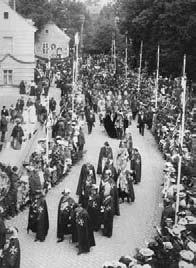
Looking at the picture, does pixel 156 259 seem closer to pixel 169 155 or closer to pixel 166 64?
pixel 169 155

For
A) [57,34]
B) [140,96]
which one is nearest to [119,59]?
[57,34]

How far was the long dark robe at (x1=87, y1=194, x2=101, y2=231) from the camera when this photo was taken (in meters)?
17.2

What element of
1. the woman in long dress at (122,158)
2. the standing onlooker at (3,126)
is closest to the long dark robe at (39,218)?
the woman in long dress at (122,158)

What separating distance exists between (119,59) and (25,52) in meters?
20.6

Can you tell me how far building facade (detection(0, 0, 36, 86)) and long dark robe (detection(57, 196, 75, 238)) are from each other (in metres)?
27.8

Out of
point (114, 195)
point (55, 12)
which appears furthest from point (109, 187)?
point (55, 12)

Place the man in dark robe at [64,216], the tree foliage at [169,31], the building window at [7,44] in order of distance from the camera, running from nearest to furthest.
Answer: the man in dark robe at [64,216], the tree foliage at [169,31], the building window at [7,44]

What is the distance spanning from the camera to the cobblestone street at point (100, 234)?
50.9ft

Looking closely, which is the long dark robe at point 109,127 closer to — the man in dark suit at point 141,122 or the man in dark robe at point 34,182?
the man in dark suit at point 141,122

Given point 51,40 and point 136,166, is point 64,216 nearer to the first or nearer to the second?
point 136,166

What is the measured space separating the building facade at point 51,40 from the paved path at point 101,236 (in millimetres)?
46614

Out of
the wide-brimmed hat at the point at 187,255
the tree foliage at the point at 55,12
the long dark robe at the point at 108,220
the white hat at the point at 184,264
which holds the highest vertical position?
the tree foliage at the point at 55,12

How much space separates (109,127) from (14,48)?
17.4 m

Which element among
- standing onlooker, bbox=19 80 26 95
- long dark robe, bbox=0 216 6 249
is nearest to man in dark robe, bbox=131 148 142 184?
long dark robe, bbox=0 216 6 249
